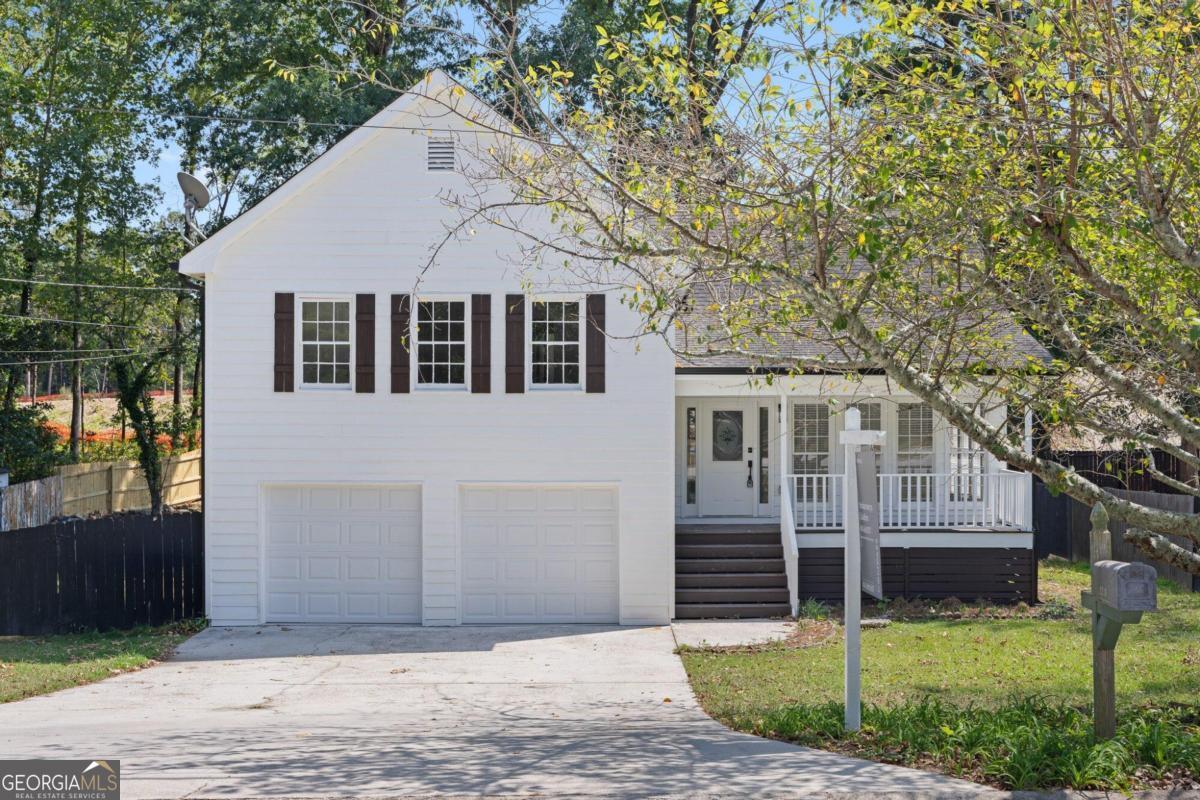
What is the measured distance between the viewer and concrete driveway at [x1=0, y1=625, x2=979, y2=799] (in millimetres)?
7465

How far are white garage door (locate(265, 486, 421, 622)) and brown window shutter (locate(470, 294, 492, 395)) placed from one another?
1.90 metres

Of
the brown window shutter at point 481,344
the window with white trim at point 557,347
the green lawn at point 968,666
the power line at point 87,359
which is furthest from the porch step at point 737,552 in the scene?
the power line at point 87,359

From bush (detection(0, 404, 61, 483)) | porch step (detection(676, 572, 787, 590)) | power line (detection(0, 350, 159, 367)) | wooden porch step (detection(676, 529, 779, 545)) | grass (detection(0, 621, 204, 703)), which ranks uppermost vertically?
power line (detection(0, 350, 159, 367))

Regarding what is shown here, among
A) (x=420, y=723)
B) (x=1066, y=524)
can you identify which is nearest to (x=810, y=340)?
(x=420, y=723)

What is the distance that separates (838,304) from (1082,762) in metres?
3.54

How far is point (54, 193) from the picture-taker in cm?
2900

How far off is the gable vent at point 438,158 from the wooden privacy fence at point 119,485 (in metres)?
16.1

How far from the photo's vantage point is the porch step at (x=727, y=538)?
61.6ft

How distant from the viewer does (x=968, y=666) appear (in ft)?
43.3

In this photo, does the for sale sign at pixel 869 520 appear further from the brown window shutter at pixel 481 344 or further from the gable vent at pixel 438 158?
the gable vent at pixel 438 158

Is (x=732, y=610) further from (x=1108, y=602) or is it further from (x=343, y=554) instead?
(x=1108, y=602)

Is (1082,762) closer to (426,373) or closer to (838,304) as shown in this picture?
(838,304)

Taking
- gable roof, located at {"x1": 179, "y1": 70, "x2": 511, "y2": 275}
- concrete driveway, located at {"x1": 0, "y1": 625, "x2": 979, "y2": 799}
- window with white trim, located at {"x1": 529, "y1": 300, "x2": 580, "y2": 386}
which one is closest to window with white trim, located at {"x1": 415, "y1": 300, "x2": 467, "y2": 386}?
window with white trim, located at {"x1": 529, "y1": 300, "x2": 580, "y2": 386}

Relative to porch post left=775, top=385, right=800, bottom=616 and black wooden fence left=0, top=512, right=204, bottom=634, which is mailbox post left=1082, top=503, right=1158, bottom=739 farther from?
black wooden fence left=0, top=512, right=204, bottom=634
